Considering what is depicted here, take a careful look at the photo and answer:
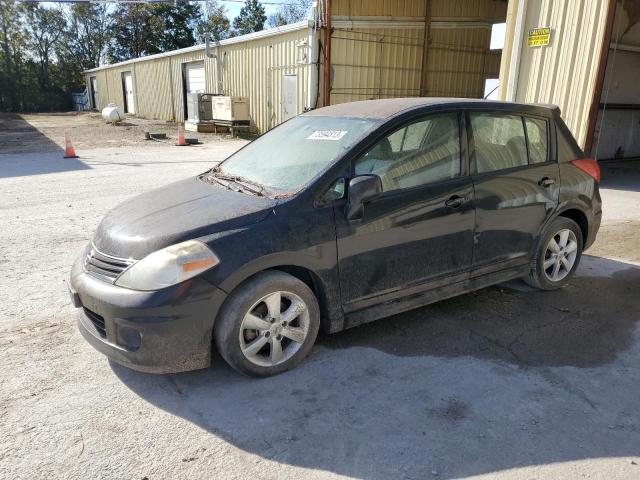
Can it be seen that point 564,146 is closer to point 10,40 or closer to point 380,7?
point 380,7

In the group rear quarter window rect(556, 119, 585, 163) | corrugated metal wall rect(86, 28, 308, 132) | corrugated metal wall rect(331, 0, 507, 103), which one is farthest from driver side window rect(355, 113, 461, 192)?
corrugated metal wall rect(86, 28, 308, 132)

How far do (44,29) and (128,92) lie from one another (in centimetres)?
Result: 2704

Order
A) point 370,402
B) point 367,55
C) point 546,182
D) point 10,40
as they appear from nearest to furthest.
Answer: point 370,402, point 546,182, point 367,55, point 10,40

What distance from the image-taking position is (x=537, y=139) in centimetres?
444

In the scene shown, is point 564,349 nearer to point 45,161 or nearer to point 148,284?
point 148,284

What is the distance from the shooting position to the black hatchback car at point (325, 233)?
290cm

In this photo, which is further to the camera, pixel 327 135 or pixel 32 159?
pixel 32 159

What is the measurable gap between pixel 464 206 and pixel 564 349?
1254 millimetres

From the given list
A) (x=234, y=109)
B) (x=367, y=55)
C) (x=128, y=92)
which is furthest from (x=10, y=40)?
(x=367, y=55)

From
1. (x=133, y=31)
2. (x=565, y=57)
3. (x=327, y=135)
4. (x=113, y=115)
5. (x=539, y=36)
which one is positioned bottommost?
(x=113, y=115)

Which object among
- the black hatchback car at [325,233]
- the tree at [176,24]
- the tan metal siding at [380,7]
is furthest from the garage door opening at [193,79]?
the tree at [176,24]

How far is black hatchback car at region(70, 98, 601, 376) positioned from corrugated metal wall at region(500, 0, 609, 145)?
20.3ft

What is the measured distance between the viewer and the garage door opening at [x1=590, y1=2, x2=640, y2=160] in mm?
13102

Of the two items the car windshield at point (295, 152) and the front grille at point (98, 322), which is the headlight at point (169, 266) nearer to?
the front grille at point (98, 322)
